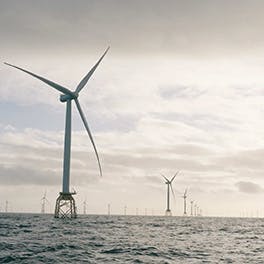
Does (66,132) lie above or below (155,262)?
above

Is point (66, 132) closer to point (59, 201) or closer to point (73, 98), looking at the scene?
point (73, 98)

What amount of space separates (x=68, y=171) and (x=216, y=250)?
303 feet

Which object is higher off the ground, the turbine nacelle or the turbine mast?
the turbine nacelle

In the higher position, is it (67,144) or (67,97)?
(67,97)

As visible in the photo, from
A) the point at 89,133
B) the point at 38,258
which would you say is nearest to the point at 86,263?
the point at 38,258

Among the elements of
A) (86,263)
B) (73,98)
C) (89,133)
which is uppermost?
(73,98)

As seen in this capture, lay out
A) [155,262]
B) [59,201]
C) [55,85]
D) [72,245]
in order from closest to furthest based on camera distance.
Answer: [155,262], [72,245], [55,85], [59,201]

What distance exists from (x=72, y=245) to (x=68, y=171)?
90.5 m

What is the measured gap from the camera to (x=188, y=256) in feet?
160

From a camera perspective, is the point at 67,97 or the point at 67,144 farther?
the point at 67,97

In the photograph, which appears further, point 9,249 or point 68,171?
point 68,171

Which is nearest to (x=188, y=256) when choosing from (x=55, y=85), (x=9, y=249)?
(x=9, y=249)

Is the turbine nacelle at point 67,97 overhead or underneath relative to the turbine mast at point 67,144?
overhead

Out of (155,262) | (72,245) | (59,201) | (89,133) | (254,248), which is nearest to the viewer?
(155,262)
